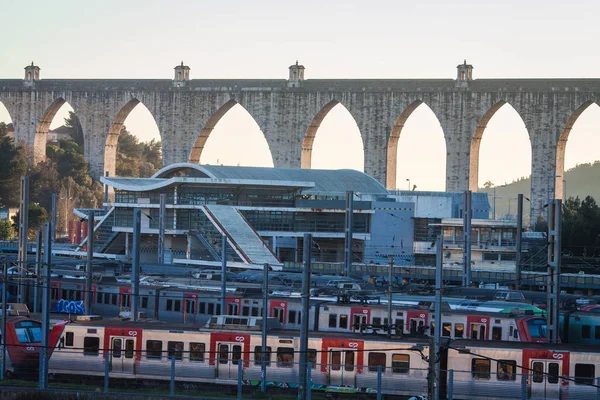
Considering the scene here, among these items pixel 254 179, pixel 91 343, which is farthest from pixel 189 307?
pixel 254 179

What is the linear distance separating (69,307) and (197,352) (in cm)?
1313

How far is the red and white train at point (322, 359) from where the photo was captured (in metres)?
28.0

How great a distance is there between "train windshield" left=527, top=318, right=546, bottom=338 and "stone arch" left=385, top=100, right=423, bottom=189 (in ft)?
154

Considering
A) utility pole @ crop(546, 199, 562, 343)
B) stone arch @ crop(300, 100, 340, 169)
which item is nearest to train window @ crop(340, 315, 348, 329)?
utility pole @ crop(546, 199, 562, 343)

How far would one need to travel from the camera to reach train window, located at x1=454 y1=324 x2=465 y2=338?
35.0m

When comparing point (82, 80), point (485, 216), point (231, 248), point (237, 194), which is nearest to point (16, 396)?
point (231, 248)

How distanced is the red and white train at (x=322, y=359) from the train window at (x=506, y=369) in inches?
0.9

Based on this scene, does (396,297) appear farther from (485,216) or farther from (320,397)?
(485,216)

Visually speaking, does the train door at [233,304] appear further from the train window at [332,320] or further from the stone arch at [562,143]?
the stone arch at [562,143]

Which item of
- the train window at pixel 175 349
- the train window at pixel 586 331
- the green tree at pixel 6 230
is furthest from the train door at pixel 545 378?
the green tree at pixel 6 230

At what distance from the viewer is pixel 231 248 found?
205 feet

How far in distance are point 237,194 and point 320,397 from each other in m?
40.1

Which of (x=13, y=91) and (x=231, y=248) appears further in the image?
(x=13, y=91)

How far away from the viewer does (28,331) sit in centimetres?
3259
